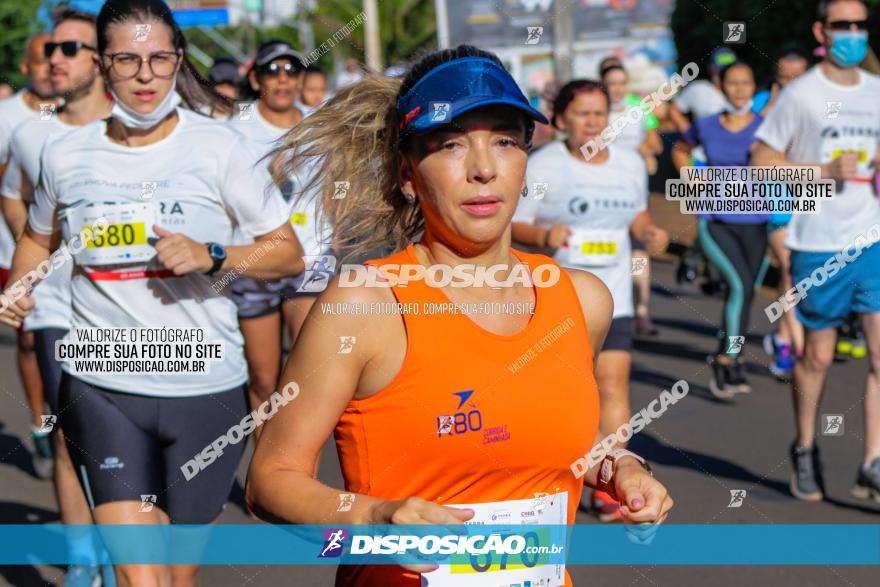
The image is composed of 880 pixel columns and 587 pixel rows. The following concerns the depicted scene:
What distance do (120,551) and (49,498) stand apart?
10.2ft

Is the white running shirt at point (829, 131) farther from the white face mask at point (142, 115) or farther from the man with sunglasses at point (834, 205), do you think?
the white face mask at point (142, 115)

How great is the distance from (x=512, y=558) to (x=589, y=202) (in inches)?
161

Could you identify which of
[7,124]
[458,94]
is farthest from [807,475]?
[7,124]

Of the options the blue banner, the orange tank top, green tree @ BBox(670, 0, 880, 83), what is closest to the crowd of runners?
the orange tank top

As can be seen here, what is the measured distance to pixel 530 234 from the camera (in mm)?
6102

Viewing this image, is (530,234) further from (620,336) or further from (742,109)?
(742,109)

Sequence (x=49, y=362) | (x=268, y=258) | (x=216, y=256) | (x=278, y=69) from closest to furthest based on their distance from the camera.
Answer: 1. (x=216, y=256)
2. (x=268, y=258)
3. (x=49, y=362)
4. (x=278, y=69)

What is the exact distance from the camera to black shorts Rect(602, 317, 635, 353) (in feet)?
19.3

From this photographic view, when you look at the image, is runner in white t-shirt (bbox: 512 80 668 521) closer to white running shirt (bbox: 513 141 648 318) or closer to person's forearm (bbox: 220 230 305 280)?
white running shirt (bbox: 513 141 648 318)

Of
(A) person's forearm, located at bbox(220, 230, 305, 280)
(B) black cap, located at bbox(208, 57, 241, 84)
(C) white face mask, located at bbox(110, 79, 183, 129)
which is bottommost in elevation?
(A) person's forearm, located at bbox(220, 230, 305, 280)

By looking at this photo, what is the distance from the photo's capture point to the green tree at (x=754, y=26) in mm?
18797

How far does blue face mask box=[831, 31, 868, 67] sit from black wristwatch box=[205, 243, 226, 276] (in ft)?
11.7

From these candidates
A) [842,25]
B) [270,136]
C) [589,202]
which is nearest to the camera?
[842,25]

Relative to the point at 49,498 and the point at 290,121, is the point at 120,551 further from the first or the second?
the point at 290,121
